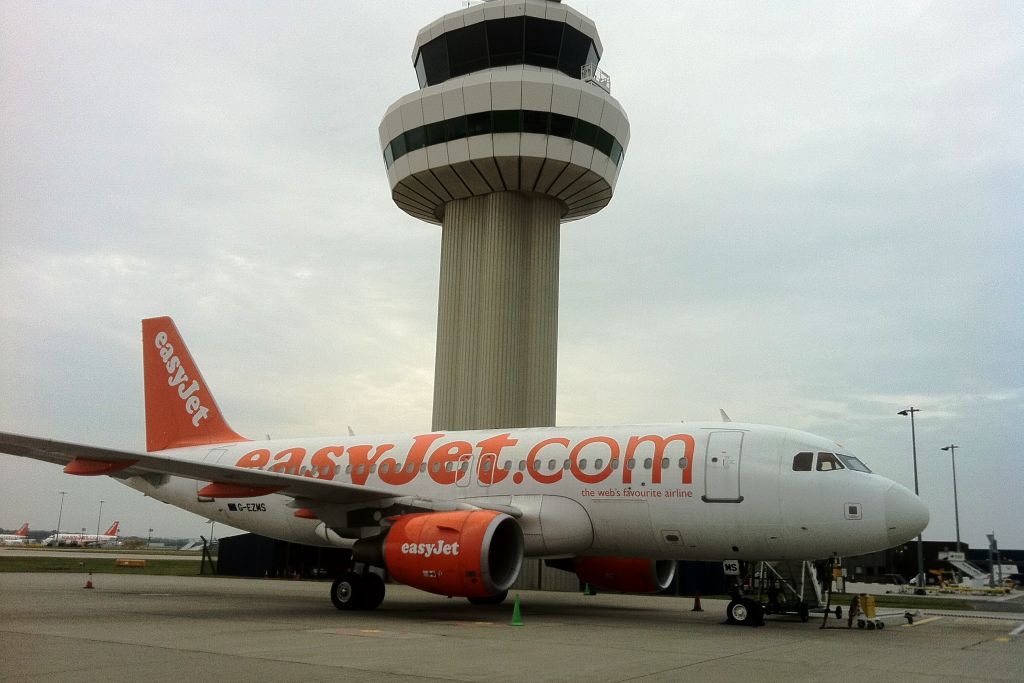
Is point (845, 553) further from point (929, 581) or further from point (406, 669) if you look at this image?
point (929, 581)

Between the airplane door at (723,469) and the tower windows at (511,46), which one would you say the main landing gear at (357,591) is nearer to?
the airplane door at (723,469)

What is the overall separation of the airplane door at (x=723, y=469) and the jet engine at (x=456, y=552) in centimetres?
377

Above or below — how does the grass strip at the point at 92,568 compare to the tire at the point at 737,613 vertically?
below

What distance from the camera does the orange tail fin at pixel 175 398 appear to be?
2394 cm

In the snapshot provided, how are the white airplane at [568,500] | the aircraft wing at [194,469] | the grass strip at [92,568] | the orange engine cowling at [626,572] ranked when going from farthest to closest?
1. the grass strip at [92,568]
2. the orange engine cowling at [626,572]
3. the white airplane at [568,500]
4. the aircraft wing at [194,469]

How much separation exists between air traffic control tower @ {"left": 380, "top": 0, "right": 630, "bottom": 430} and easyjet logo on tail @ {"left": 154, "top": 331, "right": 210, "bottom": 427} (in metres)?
12.6

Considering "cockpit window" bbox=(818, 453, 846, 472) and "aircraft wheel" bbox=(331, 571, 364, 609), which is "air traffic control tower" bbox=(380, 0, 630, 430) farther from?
"cockpit window" bbox=(818, 453, 846, 472)

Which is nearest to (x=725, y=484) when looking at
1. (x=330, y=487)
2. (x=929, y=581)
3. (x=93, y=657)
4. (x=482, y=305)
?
(x=330, y=487)

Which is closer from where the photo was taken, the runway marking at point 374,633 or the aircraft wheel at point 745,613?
the runway marking at point 374,633

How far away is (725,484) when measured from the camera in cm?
1547

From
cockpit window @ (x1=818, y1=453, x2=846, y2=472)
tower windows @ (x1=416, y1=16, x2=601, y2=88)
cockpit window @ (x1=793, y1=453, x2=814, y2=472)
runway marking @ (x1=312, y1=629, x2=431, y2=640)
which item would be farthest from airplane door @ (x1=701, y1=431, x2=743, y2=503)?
tower windows @ (x1=416, y1=16, x2=601, y2=88)

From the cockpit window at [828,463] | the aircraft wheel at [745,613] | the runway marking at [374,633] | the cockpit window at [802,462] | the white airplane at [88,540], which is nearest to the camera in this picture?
the runway marking at [374,633]

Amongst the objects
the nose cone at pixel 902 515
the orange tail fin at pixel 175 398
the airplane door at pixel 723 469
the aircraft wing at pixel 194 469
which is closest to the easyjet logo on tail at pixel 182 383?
the orange tail fin at pixel 175 398

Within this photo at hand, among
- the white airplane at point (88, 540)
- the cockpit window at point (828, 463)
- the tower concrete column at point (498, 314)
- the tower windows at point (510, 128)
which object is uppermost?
the tower windows at point (510, 128)
